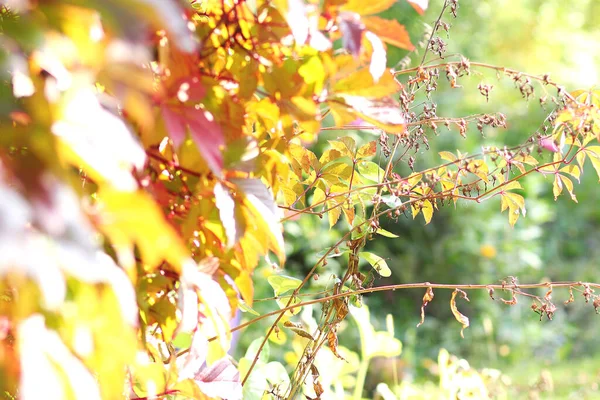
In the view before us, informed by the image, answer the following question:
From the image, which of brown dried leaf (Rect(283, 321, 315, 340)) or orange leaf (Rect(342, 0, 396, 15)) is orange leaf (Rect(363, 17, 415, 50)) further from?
brown dried leaf (Rect(283, 321, 315, 340))

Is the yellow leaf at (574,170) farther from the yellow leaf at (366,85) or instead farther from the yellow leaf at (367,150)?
the yellow leaf at (366,85)

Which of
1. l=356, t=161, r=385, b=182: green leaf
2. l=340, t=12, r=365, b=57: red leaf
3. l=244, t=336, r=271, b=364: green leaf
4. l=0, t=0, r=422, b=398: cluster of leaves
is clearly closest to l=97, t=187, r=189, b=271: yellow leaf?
l=0, t=0, r=422, b=398: cluster of leaves

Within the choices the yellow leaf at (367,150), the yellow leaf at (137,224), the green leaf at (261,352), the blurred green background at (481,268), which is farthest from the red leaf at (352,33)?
the blurred green background at (481,268)

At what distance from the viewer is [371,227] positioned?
1001 millimetres

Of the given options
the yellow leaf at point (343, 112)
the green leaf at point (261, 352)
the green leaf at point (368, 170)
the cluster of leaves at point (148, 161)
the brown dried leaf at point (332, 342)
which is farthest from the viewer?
the green leaf at point (261, 352)

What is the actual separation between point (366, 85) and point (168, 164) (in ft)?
0.66

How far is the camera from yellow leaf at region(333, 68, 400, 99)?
0.64 m

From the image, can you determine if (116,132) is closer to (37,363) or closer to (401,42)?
(37,363)

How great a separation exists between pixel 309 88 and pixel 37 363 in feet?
1.20

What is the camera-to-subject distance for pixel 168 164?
0.65 metres

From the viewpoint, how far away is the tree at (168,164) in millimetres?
383

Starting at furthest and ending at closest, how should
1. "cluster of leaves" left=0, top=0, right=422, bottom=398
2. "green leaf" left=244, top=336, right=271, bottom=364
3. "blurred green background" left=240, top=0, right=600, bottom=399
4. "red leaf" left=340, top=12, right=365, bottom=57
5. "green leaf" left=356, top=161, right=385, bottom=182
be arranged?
"blurred green background" left=240, top=0, right=600, bottom=399
"green leaf" left=244, top=336, right=271, bottom=364
"green leaf" left=356, top=161, right=385, bottom=182
"red leaf" left=340, top=12, right=365, bottom=57
"cluster of leaves" left=0, top=0, right=422, bottom=398

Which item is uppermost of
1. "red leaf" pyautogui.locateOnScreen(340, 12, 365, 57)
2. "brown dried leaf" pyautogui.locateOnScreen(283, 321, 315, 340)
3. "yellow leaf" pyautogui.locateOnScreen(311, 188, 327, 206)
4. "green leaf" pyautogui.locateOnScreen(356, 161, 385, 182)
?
"green leaf" pyautogui.locateOnScreen(356, 161, 385, 182)

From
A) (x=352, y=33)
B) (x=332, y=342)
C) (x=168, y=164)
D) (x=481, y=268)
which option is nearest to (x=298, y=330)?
(x=332, y=342)
